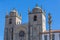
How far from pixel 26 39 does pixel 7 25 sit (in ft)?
27.6

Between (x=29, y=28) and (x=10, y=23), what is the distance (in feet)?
24.4

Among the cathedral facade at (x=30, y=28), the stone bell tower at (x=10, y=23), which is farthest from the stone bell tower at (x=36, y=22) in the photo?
the stone bell tower at (x=10, y=23)

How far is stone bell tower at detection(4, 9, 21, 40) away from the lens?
75.8 m

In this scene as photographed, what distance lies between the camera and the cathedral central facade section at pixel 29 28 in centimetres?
7206

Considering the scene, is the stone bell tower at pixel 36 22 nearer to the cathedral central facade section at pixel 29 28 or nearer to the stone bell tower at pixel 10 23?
the cathedral central facade section at pixel 29 28

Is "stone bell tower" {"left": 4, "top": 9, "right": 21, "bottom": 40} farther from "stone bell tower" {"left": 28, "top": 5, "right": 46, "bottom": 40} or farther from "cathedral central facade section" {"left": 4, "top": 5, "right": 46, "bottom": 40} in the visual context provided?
"stone bell tower" {"left": 28, "top": 5, "right": 46, "bottom": 40}

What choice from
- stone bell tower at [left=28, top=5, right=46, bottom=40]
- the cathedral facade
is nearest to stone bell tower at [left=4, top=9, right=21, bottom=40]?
the cathedral facade

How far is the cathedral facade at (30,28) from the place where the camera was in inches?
2815

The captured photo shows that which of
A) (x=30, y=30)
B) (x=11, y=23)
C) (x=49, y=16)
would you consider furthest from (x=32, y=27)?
(x=49, y=16)

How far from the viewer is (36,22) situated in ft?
239

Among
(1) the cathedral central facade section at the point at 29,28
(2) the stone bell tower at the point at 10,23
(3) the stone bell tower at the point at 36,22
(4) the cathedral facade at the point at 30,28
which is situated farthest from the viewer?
(2) the stone bell tower at the point at 10,23

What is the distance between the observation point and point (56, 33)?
68750mm

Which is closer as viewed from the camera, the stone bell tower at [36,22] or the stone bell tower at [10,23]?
the stone bell tower at [36,22]

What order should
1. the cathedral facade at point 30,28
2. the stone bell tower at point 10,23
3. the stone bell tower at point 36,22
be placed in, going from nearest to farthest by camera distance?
1. the cathedral facade at point 30,28
2. the stone bell tower at point 36,22
3. the stone bell tower at point 10,23
